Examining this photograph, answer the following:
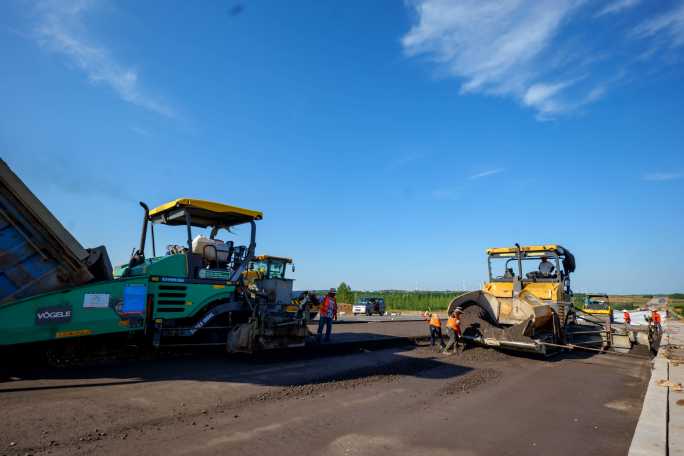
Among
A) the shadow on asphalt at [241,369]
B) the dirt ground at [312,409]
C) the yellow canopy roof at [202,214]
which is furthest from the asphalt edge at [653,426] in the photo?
the yellow canopy roof at [202,214]

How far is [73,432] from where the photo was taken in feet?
13.1

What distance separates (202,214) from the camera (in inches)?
330

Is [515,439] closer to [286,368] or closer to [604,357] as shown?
[286,368]

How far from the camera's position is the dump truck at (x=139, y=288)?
5.87 metres

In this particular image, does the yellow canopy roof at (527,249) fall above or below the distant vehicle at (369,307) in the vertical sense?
above

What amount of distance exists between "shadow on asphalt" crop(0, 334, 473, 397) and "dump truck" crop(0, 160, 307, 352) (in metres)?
0.42

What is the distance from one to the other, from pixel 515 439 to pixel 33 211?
6829 mm

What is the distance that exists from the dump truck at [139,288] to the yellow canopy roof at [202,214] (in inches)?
0.8

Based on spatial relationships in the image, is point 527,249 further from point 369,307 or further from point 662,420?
point 369,307

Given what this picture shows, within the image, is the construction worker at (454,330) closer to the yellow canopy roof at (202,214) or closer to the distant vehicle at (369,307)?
the yellow canopy roof at (202,214)

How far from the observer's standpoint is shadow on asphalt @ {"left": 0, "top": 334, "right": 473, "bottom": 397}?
6.13 metres

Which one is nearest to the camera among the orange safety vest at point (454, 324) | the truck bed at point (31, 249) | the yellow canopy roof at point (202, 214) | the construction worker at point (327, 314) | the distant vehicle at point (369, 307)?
the truck bed at point (31, 249)

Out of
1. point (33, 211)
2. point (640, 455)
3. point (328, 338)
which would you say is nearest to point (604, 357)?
point (328, 338)

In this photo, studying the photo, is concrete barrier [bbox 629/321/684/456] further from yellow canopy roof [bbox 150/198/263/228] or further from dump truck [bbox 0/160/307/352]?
yellow canopy roof [bbox 150/198/263/228]
